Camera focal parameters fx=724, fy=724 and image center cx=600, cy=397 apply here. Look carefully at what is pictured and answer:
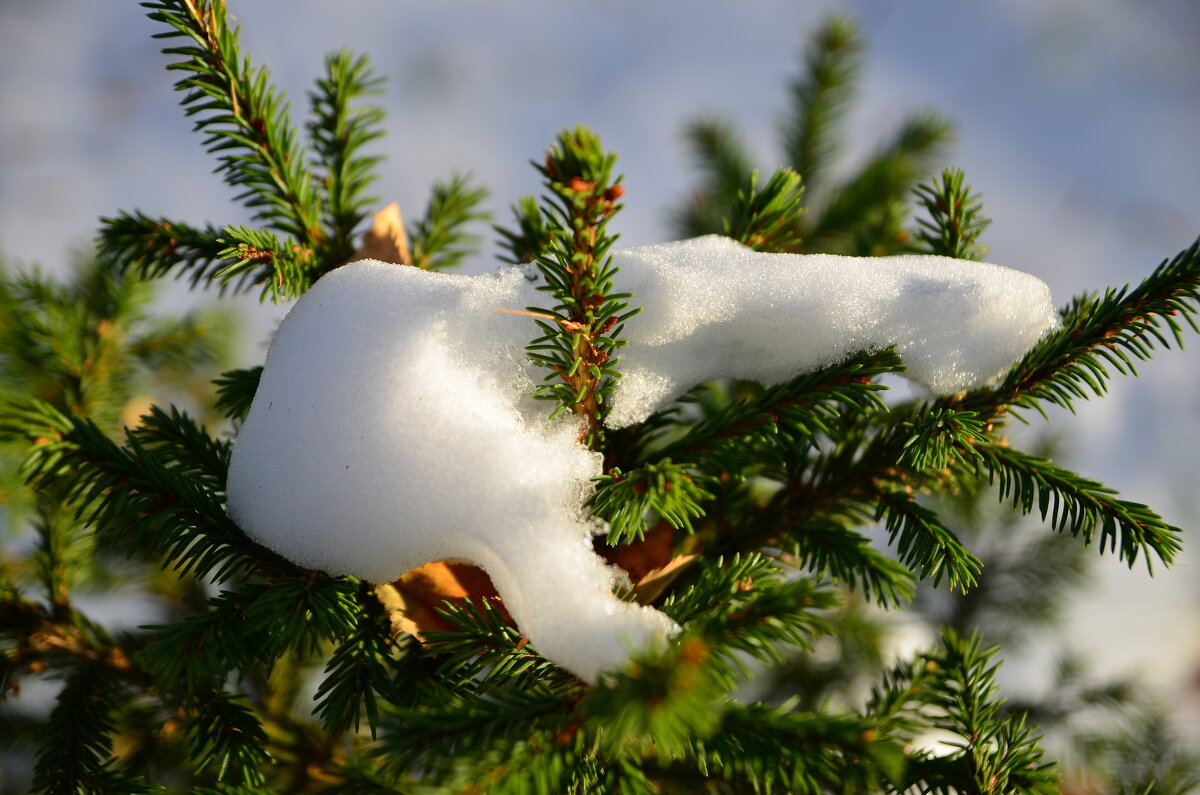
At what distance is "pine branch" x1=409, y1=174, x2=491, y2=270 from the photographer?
3.31ft

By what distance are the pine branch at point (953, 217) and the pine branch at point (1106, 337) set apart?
0.15 m

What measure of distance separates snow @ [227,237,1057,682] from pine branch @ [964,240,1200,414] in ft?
0.13

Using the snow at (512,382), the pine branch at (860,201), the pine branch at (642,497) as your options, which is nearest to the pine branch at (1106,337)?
the snow at (512,382)

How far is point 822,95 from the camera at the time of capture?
1.62m

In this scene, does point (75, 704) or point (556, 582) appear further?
point (75, 704)

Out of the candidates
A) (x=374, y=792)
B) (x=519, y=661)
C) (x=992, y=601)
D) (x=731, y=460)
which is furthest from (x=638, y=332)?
(x=992, y=601)

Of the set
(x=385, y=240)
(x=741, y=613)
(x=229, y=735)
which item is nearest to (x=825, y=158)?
(x=385, y=240)

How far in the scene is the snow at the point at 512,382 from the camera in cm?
65

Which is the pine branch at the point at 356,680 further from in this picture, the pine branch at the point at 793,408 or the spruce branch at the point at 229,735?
the pine branch at the point at 793,408

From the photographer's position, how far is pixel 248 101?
78 centimetres

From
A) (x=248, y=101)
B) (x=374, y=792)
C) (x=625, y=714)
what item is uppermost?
(x=248, y=101)

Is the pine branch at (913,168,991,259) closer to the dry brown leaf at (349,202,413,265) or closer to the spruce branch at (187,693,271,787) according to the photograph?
the dry brown leaf at (349,202,413,265)

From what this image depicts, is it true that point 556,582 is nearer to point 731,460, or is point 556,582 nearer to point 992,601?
point 731,460

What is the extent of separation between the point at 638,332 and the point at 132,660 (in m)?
0.81
